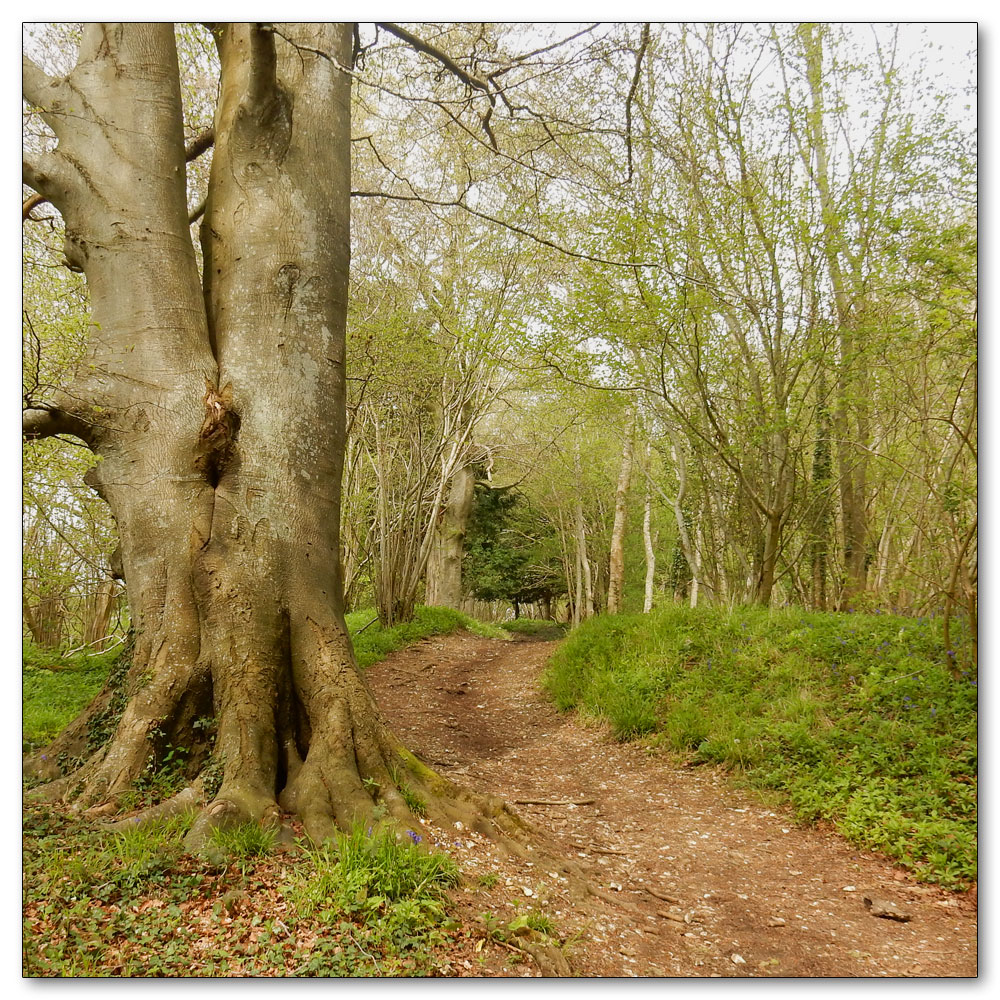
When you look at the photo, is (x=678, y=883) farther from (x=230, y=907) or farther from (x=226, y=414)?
(x=226, y=414)

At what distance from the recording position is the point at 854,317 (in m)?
5.59

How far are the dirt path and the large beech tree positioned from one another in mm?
695

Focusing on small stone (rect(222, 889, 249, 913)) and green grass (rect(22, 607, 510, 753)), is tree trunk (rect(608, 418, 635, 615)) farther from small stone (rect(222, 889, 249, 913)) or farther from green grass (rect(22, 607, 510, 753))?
small stone (rect(222, 889, 249, 913))

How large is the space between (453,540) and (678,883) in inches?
446

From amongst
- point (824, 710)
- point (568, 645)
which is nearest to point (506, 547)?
point (568, 645)

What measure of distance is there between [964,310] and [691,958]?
3.56 meters

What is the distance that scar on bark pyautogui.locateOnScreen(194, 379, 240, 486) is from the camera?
3025 millimetres

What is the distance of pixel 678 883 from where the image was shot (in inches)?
121

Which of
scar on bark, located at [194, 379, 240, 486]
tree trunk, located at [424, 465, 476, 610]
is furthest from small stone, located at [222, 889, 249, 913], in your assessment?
tree trunk, located at [424, 465, 476, 610]

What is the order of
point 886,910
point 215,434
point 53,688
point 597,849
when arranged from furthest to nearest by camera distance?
Result: point 53,688
point 597,849
point 215,434
point 886,910

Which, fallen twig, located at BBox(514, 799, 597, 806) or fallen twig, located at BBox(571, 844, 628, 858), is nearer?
fallen twig, located at BBox(571, 844, 628, 858)

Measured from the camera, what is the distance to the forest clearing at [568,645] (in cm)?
240

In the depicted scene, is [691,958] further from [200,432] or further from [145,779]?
[200,432]

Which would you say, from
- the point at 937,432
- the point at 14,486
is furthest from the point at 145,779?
the point at 937,432
